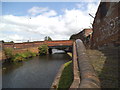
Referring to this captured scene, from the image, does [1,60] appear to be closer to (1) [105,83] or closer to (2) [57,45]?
(2) [57,45]

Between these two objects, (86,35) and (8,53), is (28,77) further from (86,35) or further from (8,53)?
(86,35)

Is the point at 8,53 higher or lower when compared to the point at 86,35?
lower

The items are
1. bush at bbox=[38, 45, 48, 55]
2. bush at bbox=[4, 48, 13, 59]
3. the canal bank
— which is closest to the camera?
the canal bank

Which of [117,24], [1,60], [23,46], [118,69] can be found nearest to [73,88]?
[118,69]

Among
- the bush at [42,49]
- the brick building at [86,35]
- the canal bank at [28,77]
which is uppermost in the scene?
the brick building at [86,35]

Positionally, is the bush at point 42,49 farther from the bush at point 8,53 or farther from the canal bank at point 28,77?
the canal bank at point 28,77

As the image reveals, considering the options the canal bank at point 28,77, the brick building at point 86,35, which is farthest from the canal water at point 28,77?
the brick building at point 86,35

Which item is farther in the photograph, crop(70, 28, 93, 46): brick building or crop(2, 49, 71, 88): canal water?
crop(70, 28, 93, 46): brick building

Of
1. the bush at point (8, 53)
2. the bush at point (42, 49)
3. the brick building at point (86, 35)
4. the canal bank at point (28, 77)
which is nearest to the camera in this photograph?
the canal bank at point (28, 77)

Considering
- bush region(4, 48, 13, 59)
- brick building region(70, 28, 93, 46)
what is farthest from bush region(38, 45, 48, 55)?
brick building region(70, 28, 93, 46)

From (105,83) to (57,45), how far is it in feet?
74.3

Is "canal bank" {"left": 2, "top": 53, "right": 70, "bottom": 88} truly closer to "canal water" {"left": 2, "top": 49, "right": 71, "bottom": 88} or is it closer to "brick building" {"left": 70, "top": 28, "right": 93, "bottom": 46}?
"canal water" {"left": 2, "top": 49, "right": 71, "bottom": 88}

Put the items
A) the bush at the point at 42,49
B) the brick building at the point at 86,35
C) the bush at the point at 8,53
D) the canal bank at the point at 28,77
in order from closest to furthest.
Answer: the canal bank at the point at 28,77
the bush at the point at 8,53
the brick building at the point at 86,35
the bush at the point at 42,49

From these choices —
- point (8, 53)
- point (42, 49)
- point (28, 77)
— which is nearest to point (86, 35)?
point (42, 49)
